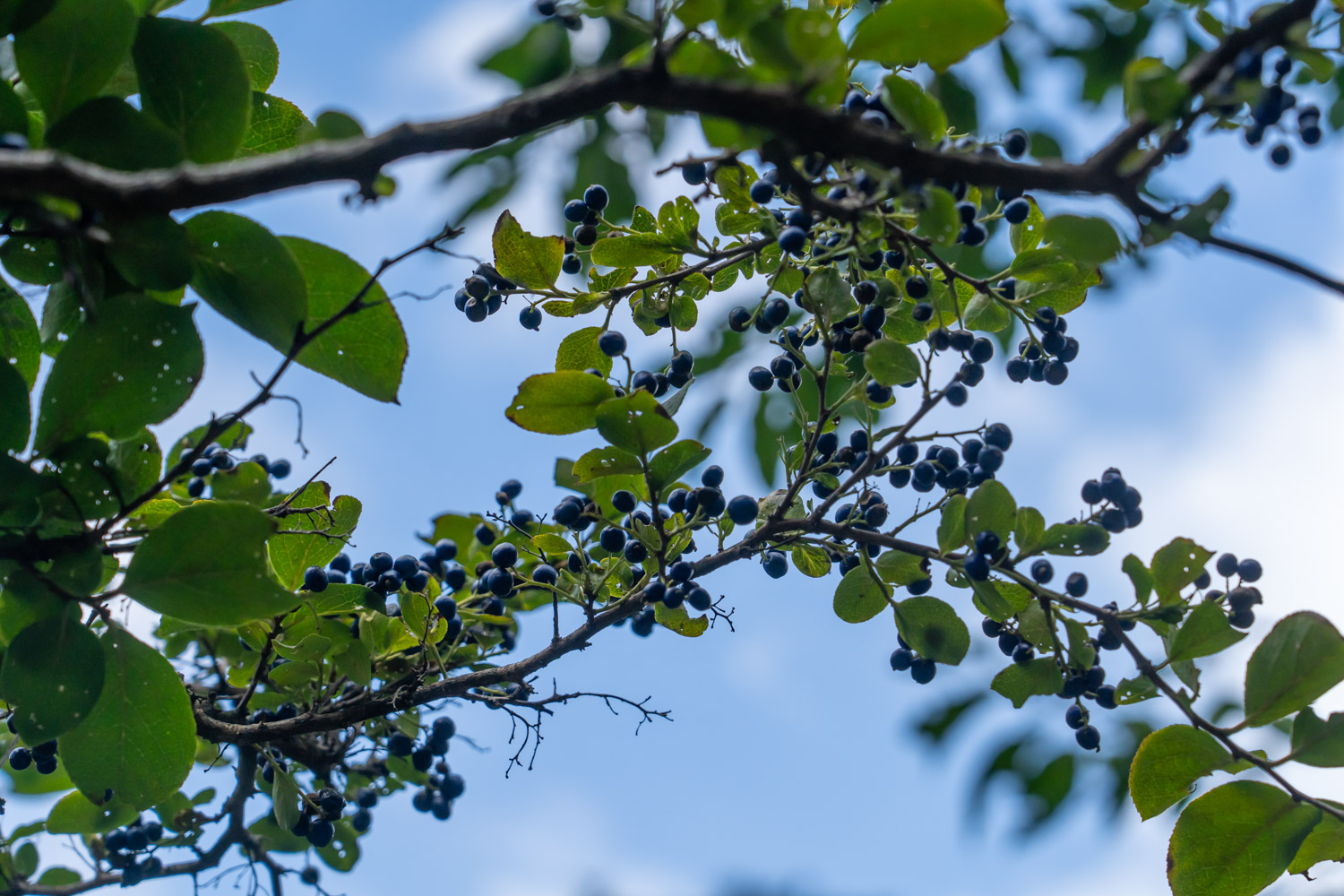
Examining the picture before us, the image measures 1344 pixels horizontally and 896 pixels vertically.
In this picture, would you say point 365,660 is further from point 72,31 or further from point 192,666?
point 72,31

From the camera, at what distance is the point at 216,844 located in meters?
2.41

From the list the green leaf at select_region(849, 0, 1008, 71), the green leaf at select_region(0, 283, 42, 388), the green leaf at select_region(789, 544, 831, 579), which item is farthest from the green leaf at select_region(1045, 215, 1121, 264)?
the green leaf at select_region(0, 283, 42, 388)

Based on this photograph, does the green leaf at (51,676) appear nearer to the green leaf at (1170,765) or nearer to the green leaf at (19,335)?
the green leaf at (19,335)

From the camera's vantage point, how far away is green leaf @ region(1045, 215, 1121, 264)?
1139 mm

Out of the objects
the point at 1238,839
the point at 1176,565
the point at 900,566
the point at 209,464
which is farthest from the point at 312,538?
the point at 1238,839

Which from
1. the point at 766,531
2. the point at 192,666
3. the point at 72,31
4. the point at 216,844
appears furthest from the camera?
the point at 192,666

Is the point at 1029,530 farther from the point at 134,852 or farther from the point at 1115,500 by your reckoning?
the point at 134,852

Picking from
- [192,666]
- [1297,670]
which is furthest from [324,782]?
[1297,670]

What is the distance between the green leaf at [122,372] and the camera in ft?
4.24

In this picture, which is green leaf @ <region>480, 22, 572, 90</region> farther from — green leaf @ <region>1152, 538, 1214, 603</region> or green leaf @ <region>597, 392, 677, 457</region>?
green leaf @ <region>1152, 538, 1214, 603</region>

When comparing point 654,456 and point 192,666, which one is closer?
point 654,456

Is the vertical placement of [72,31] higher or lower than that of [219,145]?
higher

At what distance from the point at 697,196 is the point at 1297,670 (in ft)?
4.28

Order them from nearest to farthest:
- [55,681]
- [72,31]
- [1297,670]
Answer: [72,31]
[55,681]
[1297,670]
